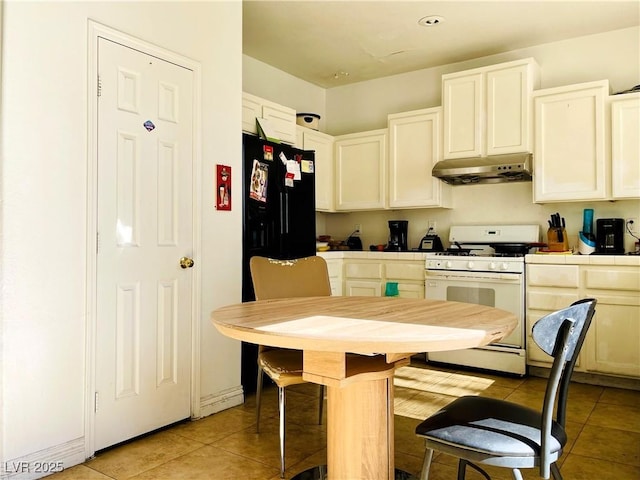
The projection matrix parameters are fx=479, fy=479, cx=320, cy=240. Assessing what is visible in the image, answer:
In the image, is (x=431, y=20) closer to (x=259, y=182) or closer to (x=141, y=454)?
(x=259, y=182)

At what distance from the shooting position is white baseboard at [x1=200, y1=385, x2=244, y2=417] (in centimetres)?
284

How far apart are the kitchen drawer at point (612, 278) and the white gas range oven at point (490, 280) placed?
0.45m

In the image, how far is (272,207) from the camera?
3.42 m

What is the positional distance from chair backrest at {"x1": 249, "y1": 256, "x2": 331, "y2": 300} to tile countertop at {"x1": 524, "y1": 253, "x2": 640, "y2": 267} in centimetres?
184

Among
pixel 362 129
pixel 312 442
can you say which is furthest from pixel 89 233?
pixel 362 129

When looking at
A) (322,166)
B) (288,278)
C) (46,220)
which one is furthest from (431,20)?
(46,220)

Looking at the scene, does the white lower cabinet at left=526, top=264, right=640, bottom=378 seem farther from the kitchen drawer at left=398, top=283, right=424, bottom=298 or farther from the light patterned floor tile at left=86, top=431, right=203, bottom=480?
the light patterned floor tile at left=86, top=431, right=203, bottom=480

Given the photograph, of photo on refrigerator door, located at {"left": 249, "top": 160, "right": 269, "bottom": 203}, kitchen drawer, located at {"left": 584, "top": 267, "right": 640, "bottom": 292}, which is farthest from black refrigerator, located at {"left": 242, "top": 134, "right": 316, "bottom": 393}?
kitchen drawer, located at {"left": 584, "top": 267, "right": 640, "bottom": 292}

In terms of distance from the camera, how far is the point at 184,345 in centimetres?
275

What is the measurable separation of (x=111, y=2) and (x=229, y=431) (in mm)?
2294

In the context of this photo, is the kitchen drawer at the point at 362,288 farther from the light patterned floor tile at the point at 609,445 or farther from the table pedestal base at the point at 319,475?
the table pedestal base at the point at 319,475

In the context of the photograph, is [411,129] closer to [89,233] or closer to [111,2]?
[111,2]

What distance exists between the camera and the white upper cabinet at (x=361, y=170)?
472 centimetres

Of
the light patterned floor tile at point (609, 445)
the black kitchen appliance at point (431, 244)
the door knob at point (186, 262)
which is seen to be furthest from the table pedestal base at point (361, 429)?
the black kitchen appliance at point (431, 244)
